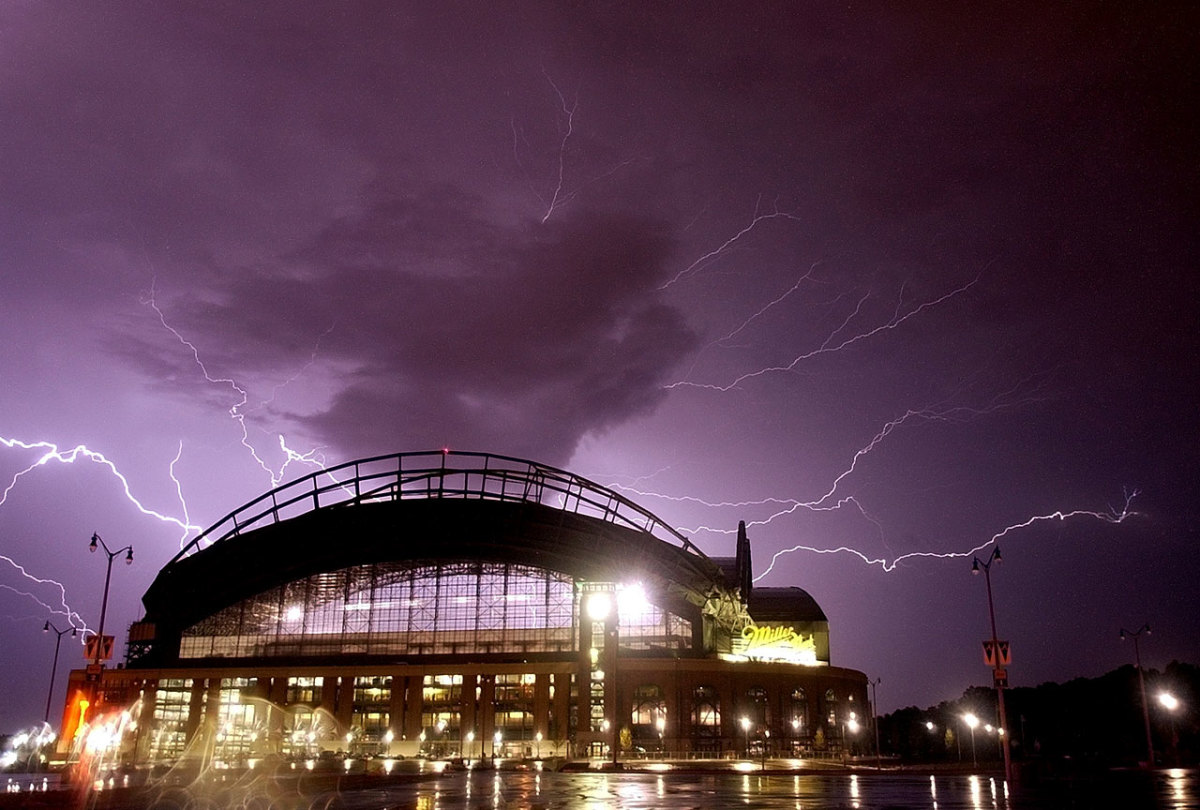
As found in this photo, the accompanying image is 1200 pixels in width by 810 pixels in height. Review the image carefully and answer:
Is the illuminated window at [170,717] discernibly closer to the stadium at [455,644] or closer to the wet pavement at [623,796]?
the stadium at [455,644]

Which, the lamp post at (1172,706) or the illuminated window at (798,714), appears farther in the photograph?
the illuminated window at (798,714)

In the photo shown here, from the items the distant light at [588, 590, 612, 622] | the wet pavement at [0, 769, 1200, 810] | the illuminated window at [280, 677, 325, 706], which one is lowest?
the wet pavement at [0, 769, 1200, 810]

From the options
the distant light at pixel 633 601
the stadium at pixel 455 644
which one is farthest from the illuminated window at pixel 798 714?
the distant light at pixel 633 601

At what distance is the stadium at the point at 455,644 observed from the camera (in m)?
85.9

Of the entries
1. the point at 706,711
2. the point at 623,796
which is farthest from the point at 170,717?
the point at 623,796

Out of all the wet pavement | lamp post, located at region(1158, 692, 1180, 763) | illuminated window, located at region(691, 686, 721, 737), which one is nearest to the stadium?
illuminated window, located at region(691, 686, 721, 737)

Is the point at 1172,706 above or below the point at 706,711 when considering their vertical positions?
above

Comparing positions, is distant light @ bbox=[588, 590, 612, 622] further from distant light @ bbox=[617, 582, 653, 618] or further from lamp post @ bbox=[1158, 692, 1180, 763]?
lamp post @ bbox=[1158, 692, 1180, 763]

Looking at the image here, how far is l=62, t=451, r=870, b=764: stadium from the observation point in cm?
8594

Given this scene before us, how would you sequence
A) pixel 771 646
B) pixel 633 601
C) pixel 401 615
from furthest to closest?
pixel 401 615 → pixel 633 601 → pixel 771 646

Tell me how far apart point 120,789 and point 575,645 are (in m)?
67.3

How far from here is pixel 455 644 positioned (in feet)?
301

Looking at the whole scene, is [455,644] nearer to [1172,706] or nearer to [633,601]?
[633,601]

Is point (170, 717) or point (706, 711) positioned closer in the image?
point (706, 711)
